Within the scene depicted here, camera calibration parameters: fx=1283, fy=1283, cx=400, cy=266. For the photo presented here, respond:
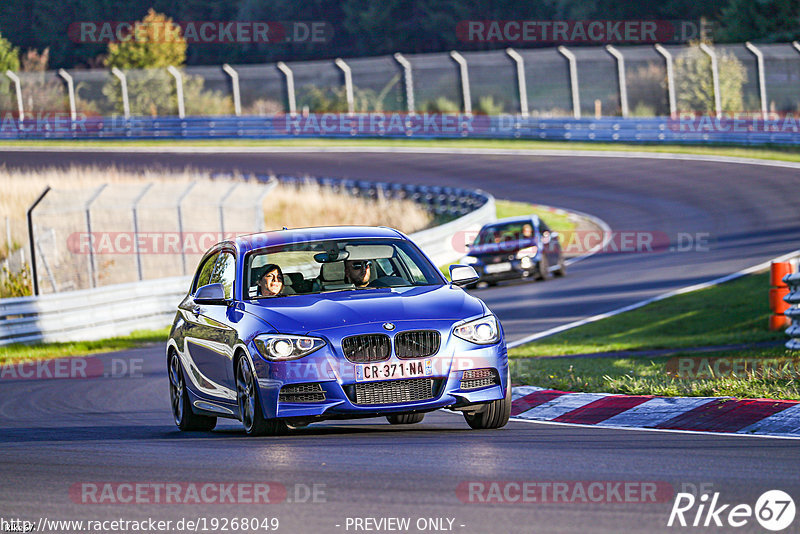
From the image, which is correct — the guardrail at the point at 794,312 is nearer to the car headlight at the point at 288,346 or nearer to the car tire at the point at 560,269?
the car headlight at the point at 288,346

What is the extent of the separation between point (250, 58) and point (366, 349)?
3278 inches

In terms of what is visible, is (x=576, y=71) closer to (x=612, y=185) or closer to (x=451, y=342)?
(x=612, y=185)

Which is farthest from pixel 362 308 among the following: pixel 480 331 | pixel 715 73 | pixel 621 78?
pixel 621 78

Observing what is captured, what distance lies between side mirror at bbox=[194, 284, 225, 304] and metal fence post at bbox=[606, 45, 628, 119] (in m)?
44.8

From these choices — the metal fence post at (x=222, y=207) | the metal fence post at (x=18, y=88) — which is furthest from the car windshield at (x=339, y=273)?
the metal fence post at (x=18, y=88)

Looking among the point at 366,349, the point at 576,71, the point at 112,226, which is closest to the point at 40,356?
the point at 112,226

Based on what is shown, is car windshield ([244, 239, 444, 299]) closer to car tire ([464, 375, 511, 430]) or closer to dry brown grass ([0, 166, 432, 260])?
car tire ([464, 375, 511, 430])

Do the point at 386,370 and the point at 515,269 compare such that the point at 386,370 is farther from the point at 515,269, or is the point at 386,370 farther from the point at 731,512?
the point at 515,269

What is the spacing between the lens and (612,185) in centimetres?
4084

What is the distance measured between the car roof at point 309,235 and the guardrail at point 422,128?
38872mm

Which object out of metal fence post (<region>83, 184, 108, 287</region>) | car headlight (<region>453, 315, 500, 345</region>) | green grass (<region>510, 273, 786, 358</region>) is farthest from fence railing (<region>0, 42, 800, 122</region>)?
car headlight (<region>453, 315, 500, 345</region>)

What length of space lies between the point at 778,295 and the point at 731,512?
10854 mm

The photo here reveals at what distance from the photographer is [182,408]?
1059cm

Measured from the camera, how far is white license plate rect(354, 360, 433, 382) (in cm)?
855
